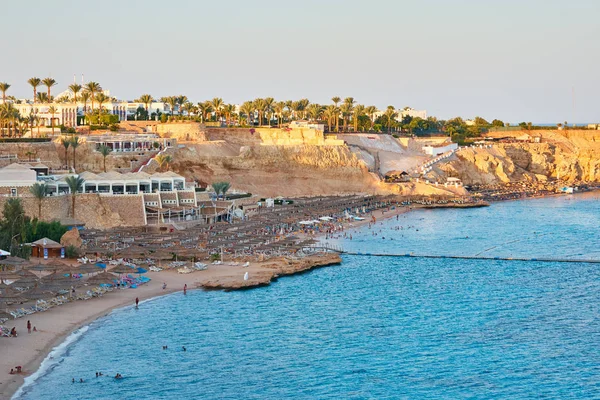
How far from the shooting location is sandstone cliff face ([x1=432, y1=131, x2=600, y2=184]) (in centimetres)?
12488

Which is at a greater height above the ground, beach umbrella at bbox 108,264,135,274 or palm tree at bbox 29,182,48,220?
palm tree at bbox 29,182,48,220

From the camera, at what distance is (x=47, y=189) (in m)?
69.6

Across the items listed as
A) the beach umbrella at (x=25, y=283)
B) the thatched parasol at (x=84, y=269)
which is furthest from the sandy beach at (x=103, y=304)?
the thatched parasol at (x=84, y=269)

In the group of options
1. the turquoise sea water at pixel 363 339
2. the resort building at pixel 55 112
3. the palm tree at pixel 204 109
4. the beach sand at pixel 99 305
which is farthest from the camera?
the palm tree at pixel 204 109

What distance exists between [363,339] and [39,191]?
108 feet

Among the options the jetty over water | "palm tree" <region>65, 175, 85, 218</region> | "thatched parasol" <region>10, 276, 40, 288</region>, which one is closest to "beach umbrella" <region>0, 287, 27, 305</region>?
"thatched parasol" <region>10, 276, 40, 288</region>

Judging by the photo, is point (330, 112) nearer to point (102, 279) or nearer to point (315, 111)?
point (315, 111)

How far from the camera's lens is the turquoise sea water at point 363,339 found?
34.9m

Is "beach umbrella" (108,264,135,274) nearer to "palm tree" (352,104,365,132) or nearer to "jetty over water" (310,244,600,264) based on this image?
"jetty over water" (310,244,600,264)

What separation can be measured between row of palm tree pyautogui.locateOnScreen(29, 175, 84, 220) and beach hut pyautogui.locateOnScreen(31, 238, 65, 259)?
26.3 ft

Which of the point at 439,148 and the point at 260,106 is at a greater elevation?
the point at 260,106

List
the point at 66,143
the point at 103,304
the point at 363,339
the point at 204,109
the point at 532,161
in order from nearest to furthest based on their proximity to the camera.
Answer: the point at 363,339 → the point at 103,304 → the point at 66,143 → the point at 204,109 → the point at 532,161

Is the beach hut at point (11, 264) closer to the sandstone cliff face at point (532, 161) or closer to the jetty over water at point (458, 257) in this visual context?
the jetty over water at point (458, 257)

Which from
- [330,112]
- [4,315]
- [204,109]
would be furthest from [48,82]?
[4,315]
